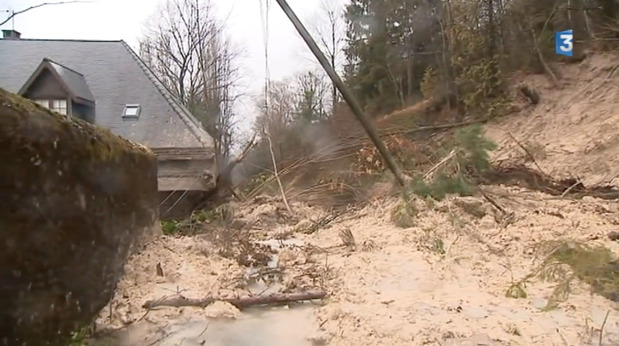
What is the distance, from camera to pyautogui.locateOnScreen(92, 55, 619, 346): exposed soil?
407 centimetres

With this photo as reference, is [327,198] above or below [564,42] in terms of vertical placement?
below

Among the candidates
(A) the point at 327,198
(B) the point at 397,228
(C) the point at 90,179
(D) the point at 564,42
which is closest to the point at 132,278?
(C) the point at 90,179

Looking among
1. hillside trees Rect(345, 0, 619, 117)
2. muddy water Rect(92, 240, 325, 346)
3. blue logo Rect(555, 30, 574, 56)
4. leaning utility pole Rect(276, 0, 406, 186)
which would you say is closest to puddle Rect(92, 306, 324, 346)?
muddy water Rect(92, 240, 325, 346)

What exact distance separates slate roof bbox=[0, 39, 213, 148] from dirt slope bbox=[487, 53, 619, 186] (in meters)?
6.86

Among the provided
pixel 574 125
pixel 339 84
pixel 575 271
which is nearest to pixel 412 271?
pixel 575 271

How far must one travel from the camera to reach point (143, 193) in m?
5.89

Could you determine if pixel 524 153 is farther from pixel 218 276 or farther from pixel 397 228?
pixel 218 276

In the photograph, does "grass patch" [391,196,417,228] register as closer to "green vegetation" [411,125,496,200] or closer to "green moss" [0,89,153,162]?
"green vegetation" [411,125,496,200]

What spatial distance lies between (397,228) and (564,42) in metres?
8.56

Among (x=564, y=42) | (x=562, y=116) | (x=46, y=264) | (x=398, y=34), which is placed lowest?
(x=46, y=264)

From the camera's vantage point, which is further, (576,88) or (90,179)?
(576,88)

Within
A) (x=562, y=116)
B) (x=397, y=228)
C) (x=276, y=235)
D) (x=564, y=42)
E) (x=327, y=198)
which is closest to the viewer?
(x=397, y=228)

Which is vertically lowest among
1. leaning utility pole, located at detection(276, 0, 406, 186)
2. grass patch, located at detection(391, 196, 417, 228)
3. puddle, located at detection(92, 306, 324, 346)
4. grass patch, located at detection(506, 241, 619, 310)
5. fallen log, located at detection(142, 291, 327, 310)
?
puddle, located at detection(92, 306, 324, 346)

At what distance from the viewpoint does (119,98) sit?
45.0 ft
